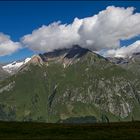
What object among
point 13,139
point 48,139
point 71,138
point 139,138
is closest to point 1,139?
point 13,139

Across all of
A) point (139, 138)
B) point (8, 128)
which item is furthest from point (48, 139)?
point (8, 128)

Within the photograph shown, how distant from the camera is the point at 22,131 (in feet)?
261

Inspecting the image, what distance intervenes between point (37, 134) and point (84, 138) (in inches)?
510

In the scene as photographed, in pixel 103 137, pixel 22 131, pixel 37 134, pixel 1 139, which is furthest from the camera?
pixel 22 131

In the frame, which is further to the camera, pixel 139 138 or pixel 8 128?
pixel 8 128

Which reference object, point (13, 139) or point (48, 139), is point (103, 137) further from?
point (13, 139)

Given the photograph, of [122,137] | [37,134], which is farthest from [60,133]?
[122,137]

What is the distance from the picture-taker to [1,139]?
62594mm

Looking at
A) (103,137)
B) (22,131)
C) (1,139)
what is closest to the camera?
(1,139)

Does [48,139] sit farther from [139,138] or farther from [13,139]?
[139,138]

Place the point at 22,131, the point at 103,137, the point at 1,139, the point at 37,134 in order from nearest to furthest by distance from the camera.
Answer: the point at 1,139 < the point at 103,137 < the point at 37,134 < the point at 22,131

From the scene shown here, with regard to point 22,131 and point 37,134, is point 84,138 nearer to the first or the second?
point 37,134

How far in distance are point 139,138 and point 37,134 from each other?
73.4ft

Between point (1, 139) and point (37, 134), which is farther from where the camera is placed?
point (37, 134)
